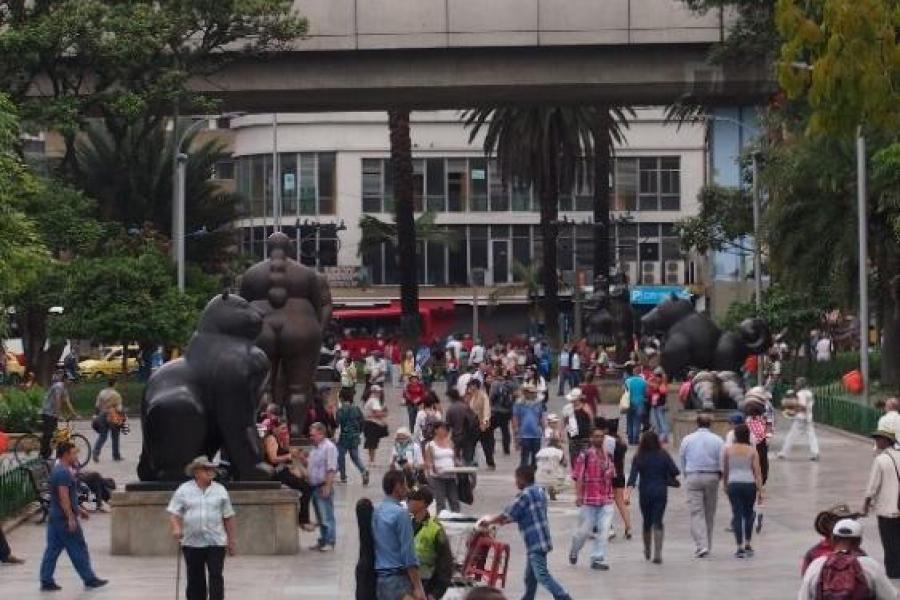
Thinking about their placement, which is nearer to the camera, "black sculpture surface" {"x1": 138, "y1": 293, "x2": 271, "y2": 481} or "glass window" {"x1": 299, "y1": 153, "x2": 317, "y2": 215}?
"black sculpture surface" {"x1": 138, "y1": 293, "x2": 271, "y2": 481}

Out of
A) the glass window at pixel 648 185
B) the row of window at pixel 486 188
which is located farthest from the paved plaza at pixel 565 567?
the glass window at pixel 648 185

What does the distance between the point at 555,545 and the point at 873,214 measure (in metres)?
23.4

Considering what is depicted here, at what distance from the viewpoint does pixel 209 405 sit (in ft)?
77.5

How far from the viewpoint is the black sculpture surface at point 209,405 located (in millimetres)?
23344

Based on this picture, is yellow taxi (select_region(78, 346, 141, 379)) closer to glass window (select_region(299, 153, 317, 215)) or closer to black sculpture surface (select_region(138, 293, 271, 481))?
glass window (select_region(299, 153, 317, 215))

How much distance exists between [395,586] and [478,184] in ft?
277

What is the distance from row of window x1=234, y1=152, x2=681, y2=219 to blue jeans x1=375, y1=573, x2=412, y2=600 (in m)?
81.8

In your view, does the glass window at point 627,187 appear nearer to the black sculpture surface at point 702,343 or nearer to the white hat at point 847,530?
the black sculpture surface at point 702,343

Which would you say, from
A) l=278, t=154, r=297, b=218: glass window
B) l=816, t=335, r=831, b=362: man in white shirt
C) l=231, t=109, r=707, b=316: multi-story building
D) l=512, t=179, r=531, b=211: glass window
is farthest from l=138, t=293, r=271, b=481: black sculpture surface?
l=512, t=179, r=531, b=211: glass window

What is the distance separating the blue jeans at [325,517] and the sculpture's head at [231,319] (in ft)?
→ 5.79

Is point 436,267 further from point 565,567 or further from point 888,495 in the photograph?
point 888,495

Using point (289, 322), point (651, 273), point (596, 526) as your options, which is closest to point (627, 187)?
point (651, 273)

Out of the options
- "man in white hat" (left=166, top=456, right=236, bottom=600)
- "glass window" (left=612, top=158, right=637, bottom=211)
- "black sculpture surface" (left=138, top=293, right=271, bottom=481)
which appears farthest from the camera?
"glass window" (left=612, top=158, right=637, bottom=211)

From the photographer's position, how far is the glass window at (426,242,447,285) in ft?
328
